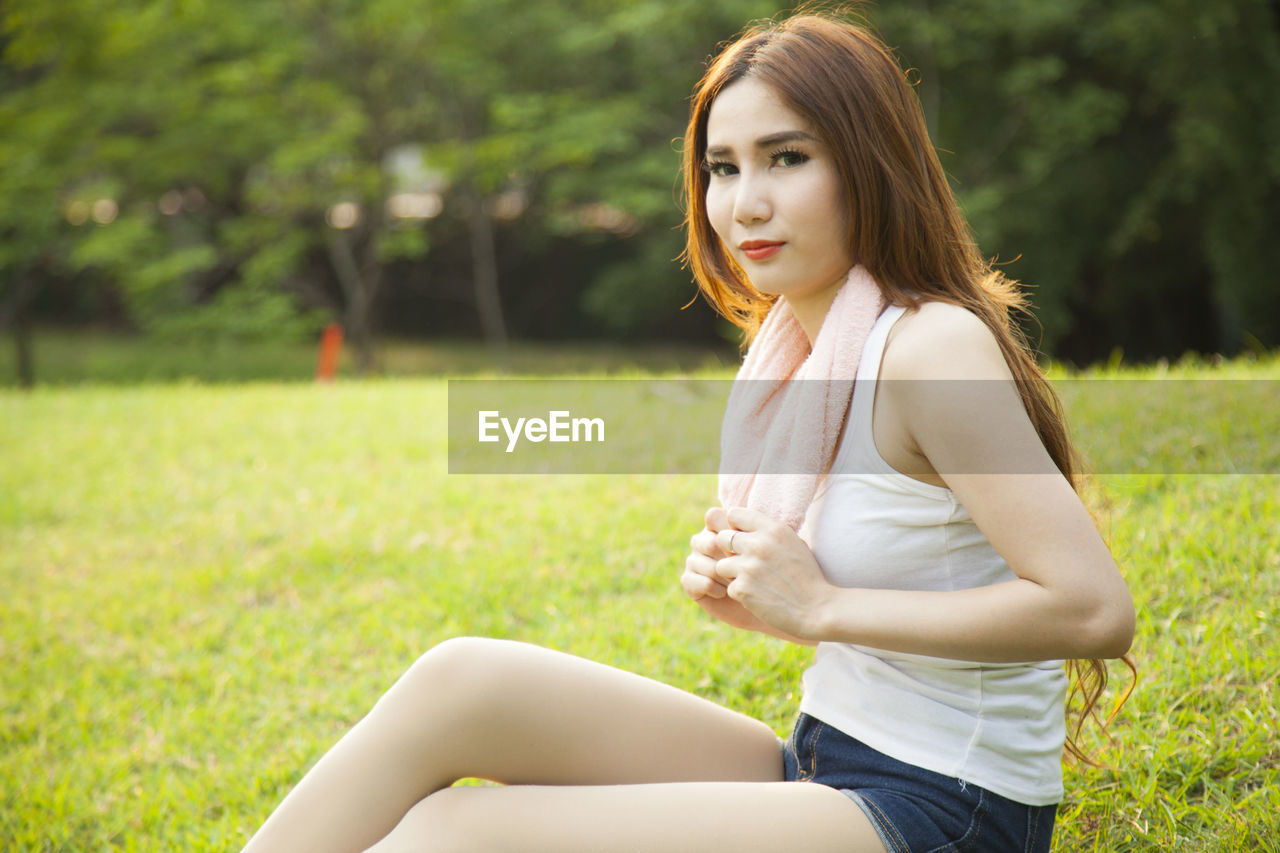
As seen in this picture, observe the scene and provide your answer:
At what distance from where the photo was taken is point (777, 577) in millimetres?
1290

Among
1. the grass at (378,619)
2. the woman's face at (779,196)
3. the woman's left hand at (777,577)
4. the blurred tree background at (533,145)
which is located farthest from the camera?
the blurred tree background at (533,145)

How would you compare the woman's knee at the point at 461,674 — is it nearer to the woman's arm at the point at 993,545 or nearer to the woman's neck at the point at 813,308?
the woman's arm at the point at 993,545

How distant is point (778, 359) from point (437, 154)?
495 inches

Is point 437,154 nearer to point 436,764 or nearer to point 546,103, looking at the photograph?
point 546,103

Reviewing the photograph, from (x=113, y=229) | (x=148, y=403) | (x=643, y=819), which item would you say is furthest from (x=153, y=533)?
(x=113, y=229)

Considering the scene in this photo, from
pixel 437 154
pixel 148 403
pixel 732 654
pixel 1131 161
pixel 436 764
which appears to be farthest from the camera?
pixel 437 154

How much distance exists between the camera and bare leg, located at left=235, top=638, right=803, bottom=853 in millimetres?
1442

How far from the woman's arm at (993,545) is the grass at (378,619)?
31.0 inches

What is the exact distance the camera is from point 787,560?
1.29 m

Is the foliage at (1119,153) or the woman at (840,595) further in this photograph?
the foliage at (1119,153)

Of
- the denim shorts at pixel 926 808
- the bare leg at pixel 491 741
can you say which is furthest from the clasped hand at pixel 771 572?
the bare leg at pixel 491 741

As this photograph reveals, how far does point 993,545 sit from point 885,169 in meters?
0.51

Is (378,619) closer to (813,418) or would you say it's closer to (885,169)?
(813,418)

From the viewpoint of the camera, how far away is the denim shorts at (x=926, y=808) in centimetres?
125
